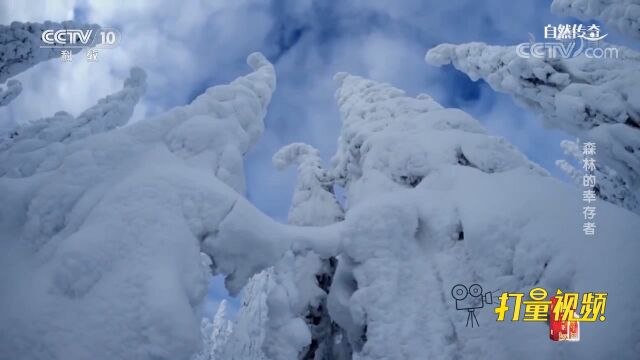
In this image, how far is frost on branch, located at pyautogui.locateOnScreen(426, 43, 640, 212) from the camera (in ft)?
23.0

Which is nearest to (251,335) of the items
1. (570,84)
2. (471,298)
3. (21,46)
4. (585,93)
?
(471,298)

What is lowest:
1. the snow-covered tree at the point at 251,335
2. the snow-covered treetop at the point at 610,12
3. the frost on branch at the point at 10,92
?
the snow-covered tree at the point at 251,335

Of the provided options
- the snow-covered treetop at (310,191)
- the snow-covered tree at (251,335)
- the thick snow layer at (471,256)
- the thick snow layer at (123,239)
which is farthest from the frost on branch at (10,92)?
the thick snow layer at (471,256)

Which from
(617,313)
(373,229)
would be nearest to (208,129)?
(373,229)

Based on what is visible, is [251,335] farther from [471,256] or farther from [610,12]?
[610,12]

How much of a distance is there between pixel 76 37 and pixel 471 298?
8898 mm

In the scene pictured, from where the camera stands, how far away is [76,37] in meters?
8.06

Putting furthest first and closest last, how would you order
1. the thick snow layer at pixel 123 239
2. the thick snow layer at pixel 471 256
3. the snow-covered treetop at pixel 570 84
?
the snow-covered treetop at pixel 570 84 < the thick snow layer at pixel 471 256 < the thick snow layer at pixel 123 239

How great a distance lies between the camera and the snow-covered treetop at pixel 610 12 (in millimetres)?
8438

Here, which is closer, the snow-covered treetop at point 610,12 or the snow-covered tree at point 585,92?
the snow-covered tree at point 585,92

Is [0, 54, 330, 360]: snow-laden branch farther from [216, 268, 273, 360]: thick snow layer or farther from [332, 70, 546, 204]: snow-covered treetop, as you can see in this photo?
[332, 70, 546, 204]: snow-covered treetop

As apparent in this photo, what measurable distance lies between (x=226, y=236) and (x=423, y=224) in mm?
3070

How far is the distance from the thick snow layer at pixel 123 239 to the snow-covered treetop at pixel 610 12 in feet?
29.0

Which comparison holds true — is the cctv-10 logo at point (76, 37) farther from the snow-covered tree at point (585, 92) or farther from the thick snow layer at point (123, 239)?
the snow-covered tree at point (585, 92)
